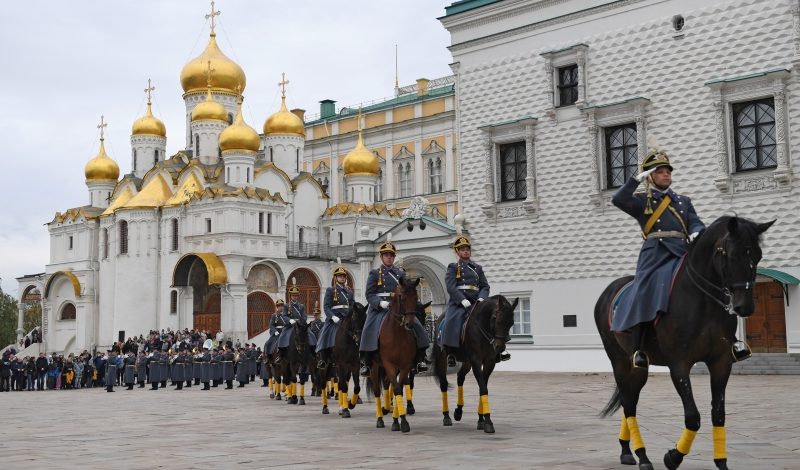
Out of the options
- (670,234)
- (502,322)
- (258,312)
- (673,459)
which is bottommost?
(673,459)

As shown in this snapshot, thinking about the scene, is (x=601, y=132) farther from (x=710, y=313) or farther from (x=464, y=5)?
(x=710, y=313)

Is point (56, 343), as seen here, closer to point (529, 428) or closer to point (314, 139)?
point (314, 139)

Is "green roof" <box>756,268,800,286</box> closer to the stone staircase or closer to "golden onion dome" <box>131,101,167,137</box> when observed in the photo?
the stone staircase

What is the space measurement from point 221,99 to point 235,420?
44.3 m

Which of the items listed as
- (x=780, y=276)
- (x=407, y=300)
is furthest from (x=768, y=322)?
(x=407, y=300)

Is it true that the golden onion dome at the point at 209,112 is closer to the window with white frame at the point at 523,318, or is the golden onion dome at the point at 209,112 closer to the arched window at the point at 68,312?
the arched window at the point at 68,312

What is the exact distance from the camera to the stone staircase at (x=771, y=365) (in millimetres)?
22016

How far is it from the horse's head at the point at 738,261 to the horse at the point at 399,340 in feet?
16.5

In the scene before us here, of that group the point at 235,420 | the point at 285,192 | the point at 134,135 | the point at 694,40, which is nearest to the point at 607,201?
the point at 694,40

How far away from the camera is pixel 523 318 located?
28078 millimetres

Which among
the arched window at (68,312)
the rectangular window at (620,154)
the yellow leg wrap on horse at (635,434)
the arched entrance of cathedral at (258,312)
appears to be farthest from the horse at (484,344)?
the arched window at (68,312)

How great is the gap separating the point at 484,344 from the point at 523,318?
54.3 feet

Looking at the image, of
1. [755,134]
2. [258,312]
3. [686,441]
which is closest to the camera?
[686,441]

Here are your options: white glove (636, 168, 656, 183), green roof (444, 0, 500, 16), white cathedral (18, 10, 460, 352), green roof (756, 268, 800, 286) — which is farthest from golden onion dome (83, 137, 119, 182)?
white glove (636, 168, 656, 183)
